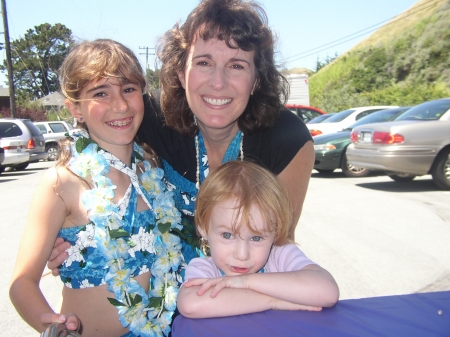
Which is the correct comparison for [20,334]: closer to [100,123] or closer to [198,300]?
[100,123]

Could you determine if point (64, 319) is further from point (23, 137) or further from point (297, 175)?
point (23, 137)

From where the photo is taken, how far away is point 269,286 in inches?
60.1

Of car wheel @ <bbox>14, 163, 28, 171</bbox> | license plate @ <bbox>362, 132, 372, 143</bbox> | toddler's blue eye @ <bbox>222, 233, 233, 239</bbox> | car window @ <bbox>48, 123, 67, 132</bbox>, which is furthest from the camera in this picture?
car window @ <bbox>48, 123, 67, 132</bbox>

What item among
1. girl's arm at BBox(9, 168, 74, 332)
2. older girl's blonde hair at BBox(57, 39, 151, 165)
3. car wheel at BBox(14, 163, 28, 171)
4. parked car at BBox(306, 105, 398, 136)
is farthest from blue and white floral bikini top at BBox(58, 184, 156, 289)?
car wheel at BBox(14, 163, 28, 171)

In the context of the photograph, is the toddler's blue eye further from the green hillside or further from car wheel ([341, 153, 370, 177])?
the green hillside

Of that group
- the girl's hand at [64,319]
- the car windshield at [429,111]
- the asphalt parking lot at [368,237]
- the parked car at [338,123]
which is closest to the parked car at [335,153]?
the asphalt parking lot at [368,237]

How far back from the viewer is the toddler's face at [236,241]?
168cm

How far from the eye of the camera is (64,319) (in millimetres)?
1389

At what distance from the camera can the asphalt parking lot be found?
13.9 feet

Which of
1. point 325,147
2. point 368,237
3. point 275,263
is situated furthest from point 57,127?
point 275,263

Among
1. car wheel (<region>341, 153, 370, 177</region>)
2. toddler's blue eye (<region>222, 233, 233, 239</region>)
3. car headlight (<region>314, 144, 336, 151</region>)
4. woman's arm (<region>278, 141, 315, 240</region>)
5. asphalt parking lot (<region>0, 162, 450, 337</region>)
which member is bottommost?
car wheel (<region>341, 153, 370, 177</region>)

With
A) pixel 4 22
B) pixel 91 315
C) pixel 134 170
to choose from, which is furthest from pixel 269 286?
pixel 4 22

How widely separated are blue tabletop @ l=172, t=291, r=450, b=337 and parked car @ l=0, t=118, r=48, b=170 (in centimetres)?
1540

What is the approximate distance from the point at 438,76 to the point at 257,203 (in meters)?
30.8
